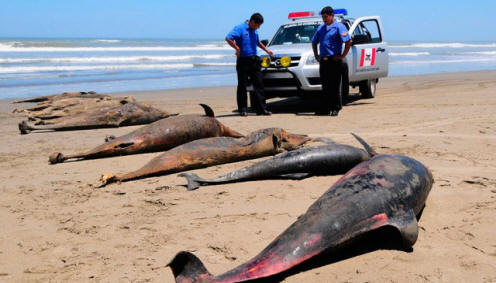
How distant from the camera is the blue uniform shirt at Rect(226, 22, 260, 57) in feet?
35.6

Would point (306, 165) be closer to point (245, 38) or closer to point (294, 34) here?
point (245, 38)

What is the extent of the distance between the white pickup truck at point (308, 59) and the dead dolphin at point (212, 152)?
431cm

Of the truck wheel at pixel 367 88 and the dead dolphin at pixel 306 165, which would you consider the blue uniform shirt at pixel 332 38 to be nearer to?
the truck wheel at pixel 367 88

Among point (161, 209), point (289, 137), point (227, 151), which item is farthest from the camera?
point (289, 137)

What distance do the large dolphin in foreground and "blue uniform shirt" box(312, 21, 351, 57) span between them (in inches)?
251

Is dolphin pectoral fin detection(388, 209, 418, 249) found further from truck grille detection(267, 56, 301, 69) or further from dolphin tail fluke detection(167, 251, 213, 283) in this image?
truck grille detection(267, 56, 301, 69)

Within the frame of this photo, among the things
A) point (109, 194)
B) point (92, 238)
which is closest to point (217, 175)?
point (109, 194)

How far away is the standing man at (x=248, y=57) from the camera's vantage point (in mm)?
10852

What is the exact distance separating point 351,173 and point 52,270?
243 centimetres

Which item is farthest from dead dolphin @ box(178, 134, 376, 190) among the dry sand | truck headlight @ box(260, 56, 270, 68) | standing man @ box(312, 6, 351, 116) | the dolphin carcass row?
truck headlight @ box(260, 56, 270, 68)

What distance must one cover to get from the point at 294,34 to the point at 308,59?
5.51ft

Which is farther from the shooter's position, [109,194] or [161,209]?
[109,194]

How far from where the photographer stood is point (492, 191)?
503 cm

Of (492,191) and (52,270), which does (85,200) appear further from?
(492,191)
